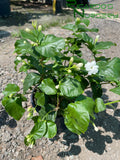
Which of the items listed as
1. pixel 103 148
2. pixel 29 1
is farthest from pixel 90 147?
pixel 29 1

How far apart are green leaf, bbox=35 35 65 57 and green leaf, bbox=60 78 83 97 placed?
0.19 metres

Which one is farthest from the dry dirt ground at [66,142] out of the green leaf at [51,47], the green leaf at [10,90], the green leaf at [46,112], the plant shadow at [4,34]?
the plant shadow at [4,34]

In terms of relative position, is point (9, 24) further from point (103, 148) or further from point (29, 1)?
point (103, 148)

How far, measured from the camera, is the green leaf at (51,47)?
2.53ft

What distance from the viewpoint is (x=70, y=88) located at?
33.9 inches

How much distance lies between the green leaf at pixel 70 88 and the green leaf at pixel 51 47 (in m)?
0.19

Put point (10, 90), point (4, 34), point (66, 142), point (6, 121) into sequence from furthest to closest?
1. point (4, 34)
2. point (6, 121)
3. point (66, 142)
4. point (10, 90)

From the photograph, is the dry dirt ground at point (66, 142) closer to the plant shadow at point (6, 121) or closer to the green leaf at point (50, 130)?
the plant shadow at point (6, 121)

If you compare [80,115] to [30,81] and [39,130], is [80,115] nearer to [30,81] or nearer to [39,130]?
[39,130]

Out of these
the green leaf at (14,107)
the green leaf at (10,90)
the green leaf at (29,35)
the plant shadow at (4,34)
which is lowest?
the green leaf at (14,107)

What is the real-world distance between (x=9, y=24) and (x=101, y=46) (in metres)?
3.13

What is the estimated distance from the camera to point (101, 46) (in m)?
1.04

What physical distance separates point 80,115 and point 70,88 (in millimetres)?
154

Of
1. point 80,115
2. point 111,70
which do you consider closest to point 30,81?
point 80,115
